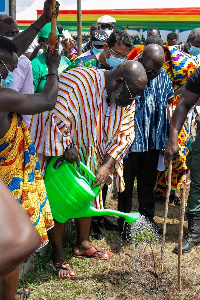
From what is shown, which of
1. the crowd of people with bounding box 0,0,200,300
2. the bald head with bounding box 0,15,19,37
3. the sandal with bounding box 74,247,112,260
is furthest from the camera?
the bald head with bounding box 0,15,19,37

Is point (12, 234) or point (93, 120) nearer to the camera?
point (12, 234)

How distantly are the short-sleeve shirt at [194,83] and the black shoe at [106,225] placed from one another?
169 cm

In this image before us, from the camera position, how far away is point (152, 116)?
184 inches

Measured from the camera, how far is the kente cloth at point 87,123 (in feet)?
11.7

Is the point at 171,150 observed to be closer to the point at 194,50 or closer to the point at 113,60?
the point at 113,60

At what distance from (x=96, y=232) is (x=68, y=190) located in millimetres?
1275

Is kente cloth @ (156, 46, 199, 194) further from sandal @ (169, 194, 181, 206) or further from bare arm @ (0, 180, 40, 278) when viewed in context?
bare arm @ (0, 180, 40, 278)

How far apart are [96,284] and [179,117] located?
1.52 metres

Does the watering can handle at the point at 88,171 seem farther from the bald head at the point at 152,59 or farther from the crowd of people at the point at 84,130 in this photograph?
the bald head at the point at 152,59

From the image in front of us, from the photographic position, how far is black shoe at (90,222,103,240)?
459 centimetres

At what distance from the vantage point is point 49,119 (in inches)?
140

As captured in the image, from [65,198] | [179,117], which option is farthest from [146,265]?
[179,117]

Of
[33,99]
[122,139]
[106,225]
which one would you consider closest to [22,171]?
[33,99]

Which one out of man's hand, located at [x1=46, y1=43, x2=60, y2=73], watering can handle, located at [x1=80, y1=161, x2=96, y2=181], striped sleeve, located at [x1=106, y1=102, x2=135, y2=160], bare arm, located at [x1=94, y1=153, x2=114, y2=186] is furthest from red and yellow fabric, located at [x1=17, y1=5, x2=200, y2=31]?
man's hand, located at [x1=46, y1=43, x2=60, y2=73]
